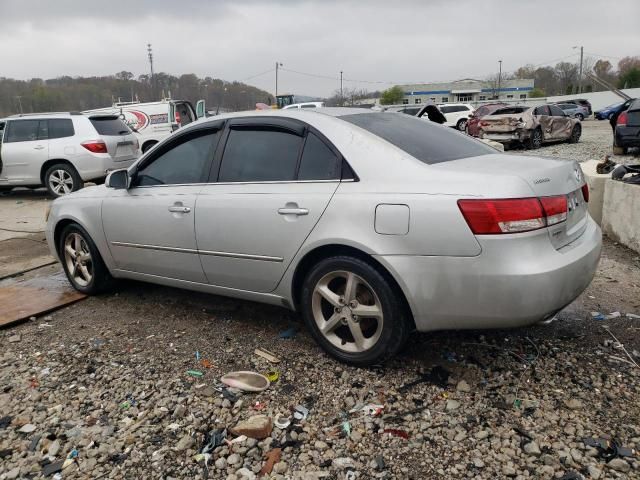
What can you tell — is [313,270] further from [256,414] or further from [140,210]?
[140,210]

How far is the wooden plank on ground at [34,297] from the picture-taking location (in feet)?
14.4

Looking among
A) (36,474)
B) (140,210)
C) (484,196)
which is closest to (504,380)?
(484,196)

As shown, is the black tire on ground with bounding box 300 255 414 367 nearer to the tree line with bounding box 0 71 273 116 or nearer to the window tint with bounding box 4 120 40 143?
the window tint with bounding box 4 120 40 143

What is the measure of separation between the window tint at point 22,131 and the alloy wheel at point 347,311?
10.0m

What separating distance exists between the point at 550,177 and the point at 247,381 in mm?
2118

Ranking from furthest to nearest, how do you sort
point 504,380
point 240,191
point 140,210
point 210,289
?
point 140,210 < point 210,289 < point 240,191 < point 504,380

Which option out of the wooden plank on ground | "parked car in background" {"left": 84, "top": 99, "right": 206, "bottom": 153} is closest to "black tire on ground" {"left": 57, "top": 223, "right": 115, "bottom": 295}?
the wooden plank on ground

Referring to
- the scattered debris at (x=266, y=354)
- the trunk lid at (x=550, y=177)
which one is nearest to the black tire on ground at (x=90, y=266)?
the scattered debris at (x=266, y=354)

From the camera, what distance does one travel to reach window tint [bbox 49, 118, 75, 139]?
34.9 feet

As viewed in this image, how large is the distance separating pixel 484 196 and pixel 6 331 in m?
3.83

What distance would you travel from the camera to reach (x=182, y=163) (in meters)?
3.96

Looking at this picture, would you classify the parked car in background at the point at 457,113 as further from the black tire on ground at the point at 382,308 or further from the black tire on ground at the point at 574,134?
the black tire on ground at the point at 382,308

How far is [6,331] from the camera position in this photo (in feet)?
13.5

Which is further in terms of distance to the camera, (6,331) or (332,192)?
(6,331)
